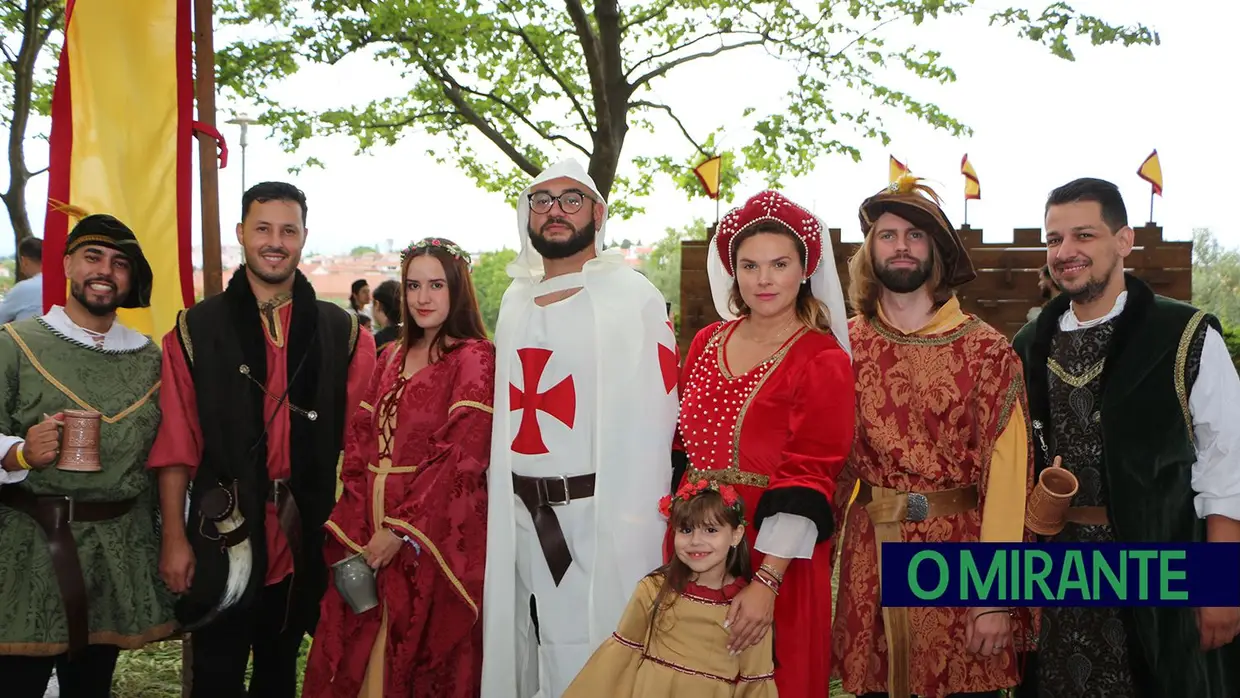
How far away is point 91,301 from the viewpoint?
3.06 m

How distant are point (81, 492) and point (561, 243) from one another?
167 cm

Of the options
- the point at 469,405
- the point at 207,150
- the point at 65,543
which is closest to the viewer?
the point at 65,543

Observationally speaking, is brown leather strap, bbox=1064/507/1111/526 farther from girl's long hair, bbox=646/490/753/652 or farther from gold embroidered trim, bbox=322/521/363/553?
gold embroidered trim, bbox=322/521/363/553

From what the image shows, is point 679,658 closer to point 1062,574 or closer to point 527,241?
point 1062,574

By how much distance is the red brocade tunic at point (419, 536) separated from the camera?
299 centimetres

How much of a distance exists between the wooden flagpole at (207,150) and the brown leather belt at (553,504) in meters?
1.92

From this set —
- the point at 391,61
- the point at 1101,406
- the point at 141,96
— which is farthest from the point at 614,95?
the point at 1101,406

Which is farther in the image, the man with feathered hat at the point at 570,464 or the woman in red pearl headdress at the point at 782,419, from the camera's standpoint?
the man with feathered hat at the point at 570,464

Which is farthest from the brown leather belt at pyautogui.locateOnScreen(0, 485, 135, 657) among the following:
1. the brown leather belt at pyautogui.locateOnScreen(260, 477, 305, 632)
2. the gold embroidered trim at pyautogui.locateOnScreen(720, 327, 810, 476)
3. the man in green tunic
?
the gold embroidered trim at pyautogui.locateOnScreen(720, 327, 810, 476)

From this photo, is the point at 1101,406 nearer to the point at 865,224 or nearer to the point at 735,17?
the point at 865,224

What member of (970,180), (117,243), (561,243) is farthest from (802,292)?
(970,180)

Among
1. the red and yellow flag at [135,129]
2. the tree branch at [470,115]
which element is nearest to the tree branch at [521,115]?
the tree branch at [470,115]

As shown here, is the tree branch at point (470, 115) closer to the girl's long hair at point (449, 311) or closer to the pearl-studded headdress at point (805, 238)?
the girl's long hair at point (449, 311)

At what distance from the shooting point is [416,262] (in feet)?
10.3
